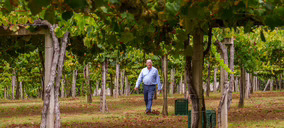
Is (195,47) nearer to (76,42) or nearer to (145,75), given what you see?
(76,42)

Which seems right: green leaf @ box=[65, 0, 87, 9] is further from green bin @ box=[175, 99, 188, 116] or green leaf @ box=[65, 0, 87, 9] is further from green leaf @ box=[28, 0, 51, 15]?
green bin @ box=[175, 99, 188, 116]

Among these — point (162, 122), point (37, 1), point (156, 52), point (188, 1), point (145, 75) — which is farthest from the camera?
point (145, 75)

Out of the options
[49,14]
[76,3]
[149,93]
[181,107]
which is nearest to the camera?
[76,3]

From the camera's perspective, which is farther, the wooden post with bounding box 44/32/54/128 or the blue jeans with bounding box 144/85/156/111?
the blue jeans with bounding box 144/85/156/111

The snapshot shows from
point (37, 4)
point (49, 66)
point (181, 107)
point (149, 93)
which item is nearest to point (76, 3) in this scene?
point (37, 4)

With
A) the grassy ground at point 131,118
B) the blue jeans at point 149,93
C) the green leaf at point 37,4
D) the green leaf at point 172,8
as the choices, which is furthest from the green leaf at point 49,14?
the blue jeans at point 149,93

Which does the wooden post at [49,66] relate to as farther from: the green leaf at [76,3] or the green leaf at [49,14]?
the green leaf at [76,3]

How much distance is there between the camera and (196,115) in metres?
4.36

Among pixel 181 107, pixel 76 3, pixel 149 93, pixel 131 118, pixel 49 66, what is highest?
pixel 76 3

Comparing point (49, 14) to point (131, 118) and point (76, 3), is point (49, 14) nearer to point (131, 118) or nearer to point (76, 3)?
point (76, 3)

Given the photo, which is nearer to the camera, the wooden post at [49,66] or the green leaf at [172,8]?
the green leaf at [172,8]

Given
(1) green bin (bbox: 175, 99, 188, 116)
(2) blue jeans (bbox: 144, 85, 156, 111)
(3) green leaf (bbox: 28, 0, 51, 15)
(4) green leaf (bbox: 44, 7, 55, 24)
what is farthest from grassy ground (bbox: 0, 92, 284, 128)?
(3) green leaf (bbox: 28, 0, 51, 15)

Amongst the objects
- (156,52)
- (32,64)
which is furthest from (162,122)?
(32,64)

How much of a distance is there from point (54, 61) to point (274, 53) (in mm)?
11020
